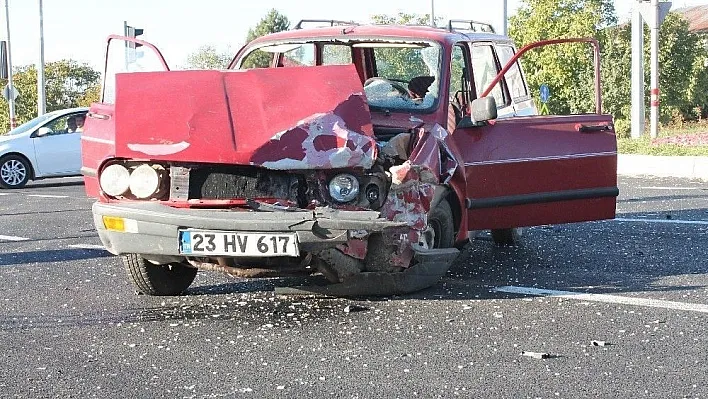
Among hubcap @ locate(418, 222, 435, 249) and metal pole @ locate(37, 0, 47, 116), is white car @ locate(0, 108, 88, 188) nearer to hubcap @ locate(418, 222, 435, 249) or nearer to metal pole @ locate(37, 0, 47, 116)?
hubcap @ locate(418, 222, 435, 249)

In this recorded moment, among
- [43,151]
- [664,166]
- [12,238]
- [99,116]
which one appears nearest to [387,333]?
[99,116]

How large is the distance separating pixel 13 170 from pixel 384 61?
44.6 feet

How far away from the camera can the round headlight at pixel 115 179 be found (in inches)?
244

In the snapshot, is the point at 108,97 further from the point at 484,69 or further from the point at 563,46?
the point at 563,46

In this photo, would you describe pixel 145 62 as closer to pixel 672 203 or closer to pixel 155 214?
pixel 155 214

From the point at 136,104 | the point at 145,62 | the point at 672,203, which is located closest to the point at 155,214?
the point at 136,104

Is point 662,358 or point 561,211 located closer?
point 662,358

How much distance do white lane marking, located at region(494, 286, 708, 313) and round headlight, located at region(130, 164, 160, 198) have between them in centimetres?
223

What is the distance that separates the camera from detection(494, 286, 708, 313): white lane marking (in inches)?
241

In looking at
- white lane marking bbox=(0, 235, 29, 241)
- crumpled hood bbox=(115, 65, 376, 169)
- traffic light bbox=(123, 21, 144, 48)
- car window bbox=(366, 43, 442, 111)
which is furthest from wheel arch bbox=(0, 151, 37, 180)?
crumpled hood bbox=(115, 65, 376, 169)

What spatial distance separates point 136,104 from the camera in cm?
620

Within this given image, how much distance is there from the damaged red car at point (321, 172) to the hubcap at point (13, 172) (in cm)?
1334

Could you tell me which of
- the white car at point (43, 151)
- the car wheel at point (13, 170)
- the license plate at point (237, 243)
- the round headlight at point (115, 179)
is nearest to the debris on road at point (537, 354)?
the license plate at point (237, 243)

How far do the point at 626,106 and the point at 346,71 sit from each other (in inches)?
1604
